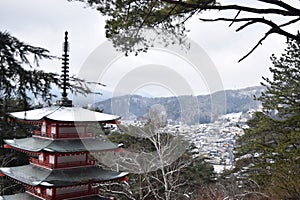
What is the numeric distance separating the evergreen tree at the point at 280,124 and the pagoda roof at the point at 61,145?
4111 mm

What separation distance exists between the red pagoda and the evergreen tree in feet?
12.9

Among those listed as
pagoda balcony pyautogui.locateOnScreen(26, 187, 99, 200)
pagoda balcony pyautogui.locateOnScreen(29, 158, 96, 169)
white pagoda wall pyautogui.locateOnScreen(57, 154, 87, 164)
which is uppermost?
white pagoda wall pyautogui.locateOnScreen(57, 154, 87, 164)

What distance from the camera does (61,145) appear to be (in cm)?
702

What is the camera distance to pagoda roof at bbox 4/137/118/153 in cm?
686

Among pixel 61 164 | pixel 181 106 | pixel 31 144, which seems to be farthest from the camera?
pixel 181 106

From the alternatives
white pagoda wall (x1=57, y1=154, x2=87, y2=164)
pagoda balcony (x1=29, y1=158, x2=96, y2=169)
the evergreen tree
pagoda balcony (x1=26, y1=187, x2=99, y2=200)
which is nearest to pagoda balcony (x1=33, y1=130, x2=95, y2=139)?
white pagoda wall (x1=57, y1=154, x2=87, y2=164)

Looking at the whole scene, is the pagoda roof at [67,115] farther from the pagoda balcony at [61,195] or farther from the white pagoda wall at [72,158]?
the pagoda balcony at [61,195]

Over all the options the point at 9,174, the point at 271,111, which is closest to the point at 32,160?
the point at 9,174

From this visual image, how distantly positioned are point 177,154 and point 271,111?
4.57 m

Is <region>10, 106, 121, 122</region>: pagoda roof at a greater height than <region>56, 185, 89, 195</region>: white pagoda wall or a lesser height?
greater

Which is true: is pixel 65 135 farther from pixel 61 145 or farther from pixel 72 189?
pixel 72 189

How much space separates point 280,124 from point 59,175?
595cm

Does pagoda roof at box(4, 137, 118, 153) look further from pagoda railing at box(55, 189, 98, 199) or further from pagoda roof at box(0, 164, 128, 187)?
pagoda railing at box(55, 189, 98, 199)

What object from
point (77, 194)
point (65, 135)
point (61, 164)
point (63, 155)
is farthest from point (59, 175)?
point (65, 135)
